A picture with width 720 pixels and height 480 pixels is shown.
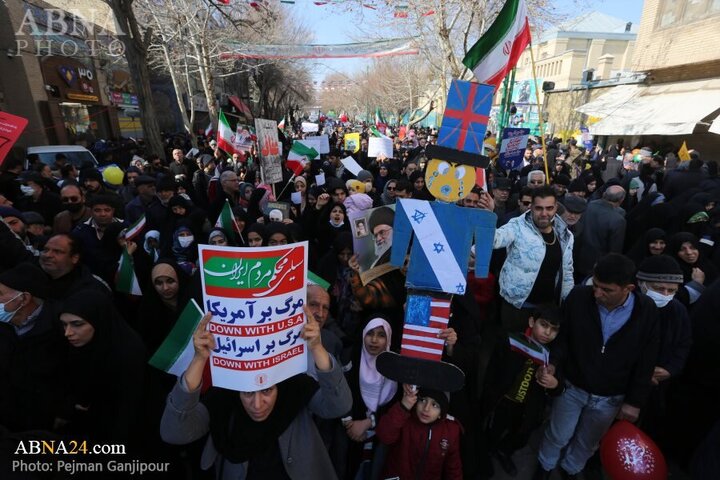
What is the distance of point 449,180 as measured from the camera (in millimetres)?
2695

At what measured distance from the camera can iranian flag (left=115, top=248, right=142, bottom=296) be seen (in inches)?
139

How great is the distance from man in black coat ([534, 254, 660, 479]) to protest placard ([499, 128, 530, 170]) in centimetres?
636

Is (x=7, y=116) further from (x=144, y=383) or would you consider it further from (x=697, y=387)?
(x=697, y=387)

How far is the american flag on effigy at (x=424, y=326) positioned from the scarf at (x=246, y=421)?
35.2 inches

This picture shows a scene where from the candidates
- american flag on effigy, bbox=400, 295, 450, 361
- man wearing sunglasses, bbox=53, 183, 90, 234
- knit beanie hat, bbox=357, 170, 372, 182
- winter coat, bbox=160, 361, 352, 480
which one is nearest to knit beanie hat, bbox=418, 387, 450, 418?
american flag on effigy, bbox=400, 295, 450, 361

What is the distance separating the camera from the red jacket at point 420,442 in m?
2.26

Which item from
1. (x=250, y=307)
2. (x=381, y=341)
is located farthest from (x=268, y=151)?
(x=250, y=307)

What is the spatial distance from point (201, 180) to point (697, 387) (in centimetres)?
773

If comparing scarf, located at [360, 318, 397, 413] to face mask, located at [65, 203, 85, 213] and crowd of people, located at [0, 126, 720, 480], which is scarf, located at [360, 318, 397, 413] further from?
face mask, located at [65, 203, 85, 213]

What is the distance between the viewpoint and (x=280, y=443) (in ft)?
6.22

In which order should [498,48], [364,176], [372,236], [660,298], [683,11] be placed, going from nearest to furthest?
[660,298], [372,236], [498,48], [364,176], [683,11]

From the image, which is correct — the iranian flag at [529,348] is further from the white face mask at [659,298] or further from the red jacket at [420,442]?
the white face mask at [659,298]

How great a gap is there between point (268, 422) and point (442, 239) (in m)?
1.58

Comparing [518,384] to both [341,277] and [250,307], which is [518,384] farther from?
[250,307]
